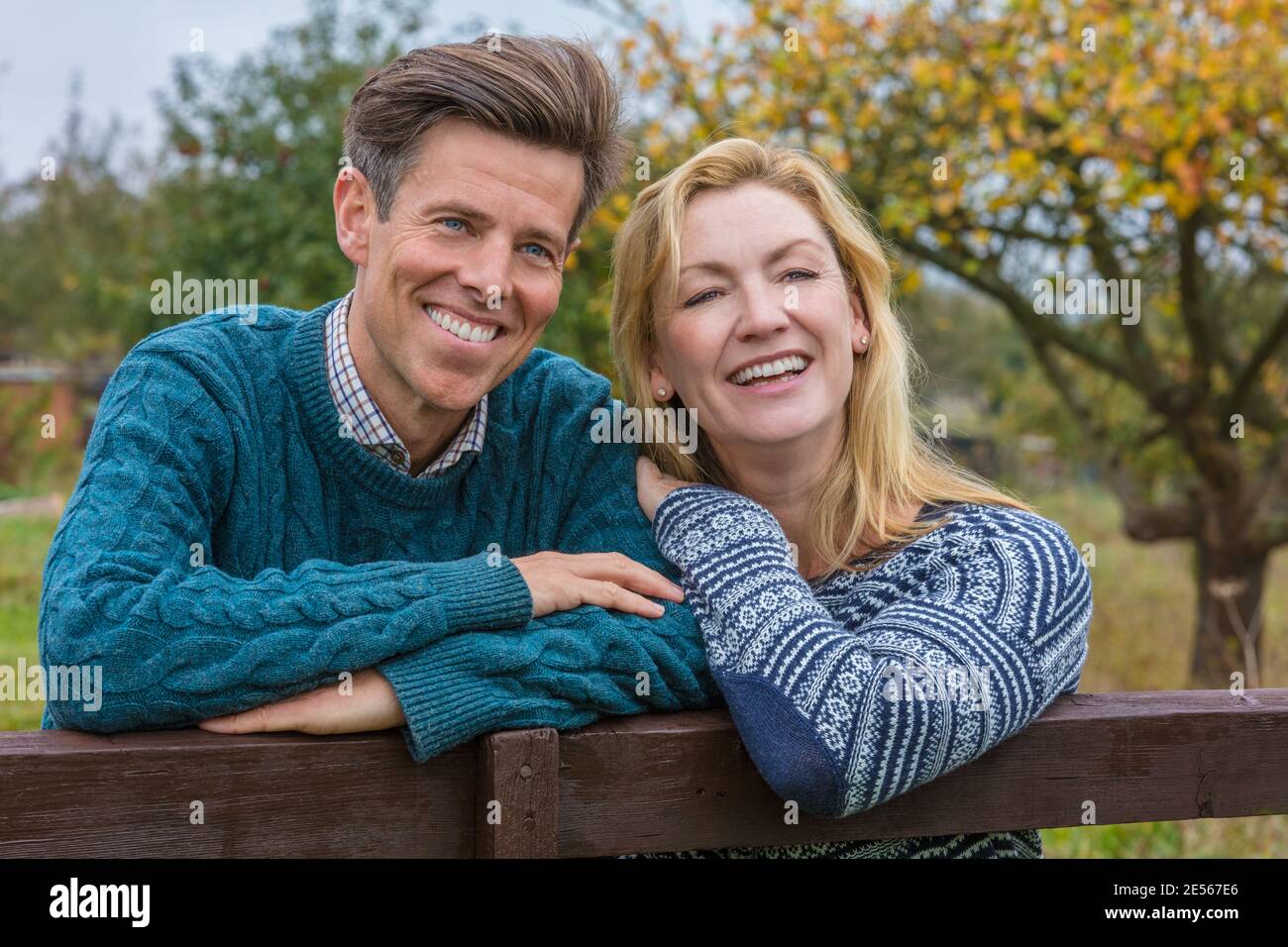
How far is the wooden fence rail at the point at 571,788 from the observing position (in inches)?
64.7

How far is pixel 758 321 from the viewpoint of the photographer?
239cm

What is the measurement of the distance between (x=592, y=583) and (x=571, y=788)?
357 millimetres

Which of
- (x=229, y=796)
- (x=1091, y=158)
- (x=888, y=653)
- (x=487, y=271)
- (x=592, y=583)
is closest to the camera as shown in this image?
(x=229, y=796)

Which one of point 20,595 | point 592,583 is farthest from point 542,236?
point 20,595

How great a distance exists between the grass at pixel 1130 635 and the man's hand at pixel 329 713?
4.90ft

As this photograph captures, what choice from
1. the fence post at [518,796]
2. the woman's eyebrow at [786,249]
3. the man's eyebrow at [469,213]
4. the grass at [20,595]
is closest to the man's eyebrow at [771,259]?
the woman's eyebrow at [786,249]

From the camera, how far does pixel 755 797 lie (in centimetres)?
195

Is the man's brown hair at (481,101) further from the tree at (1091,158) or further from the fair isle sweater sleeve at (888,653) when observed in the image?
the tree at (1091,158)

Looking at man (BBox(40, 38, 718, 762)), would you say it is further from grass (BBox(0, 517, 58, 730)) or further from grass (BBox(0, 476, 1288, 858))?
grass (BBox(0, 517, 58, 730))

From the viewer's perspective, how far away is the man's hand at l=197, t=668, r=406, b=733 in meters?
1.77

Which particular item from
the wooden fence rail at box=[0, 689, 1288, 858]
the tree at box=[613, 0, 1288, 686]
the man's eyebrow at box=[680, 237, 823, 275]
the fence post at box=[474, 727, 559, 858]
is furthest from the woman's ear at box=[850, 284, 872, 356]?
the tree at box=[613, 0, 1288, 686]

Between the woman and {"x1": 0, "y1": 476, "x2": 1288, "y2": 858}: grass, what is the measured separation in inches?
18.2

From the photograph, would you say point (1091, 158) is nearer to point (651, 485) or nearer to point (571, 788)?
point (651, 485)

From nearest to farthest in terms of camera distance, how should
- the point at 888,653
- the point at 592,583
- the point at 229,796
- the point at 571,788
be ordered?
the point at 229,796, the point at 571,788, the point at 888,653, the point at 592,583
